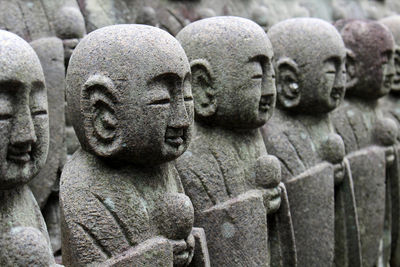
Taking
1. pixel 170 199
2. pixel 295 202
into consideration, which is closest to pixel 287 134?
pixel 295 202

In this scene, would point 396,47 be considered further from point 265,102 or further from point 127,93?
point 127,93

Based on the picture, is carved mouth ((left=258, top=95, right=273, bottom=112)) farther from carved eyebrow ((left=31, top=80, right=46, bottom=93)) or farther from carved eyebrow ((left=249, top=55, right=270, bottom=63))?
carved eyebrow ((left=31, top=80, right=46, bottom=93))

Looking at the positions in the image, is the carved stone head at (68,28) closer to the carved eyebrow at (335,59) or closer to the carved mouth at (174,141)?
the carved eyebrow at (335,59)

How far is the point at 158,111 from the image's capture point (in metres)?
3.54

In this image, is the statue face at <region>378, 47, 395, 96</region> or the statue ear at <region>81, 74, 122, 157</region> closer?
the statue ear at <region>81, 74, 122, 157</region>

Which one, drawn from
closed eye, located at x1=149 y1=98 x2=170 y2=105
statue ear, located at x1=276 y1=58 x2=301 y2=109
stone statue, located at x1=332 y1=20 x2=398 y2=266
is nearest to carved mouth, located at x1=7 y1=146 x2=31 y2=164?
closed eye, located at x1=149 y1=98 x2=170 y2=105

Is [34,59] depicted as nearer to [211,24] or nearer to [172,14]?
[211,24]

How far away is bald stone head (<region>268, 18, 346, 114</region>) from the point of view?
5.11 metres

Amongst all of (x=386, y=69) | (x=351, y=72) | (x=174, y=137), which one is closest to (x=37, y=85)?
(x=174, y=137)

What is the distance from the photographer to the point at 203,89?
436cm

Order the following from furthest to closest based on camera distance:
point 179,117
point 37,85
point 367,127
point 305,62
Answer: point 367,127, point 305,62, point 179,117, point 37,85

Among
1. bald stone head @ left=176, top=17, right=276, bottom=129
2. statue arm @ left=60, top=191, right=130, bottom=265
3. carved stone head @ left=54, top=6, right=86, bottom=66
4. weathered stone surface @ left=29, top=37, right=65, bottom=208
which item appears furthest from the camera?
carved stone head @ left=54, top=6, right=86, bottom=66

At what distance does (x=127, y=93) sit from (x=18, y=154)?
579 millimetres

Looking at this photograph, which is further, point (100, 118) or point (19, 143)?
point (100, 118)
